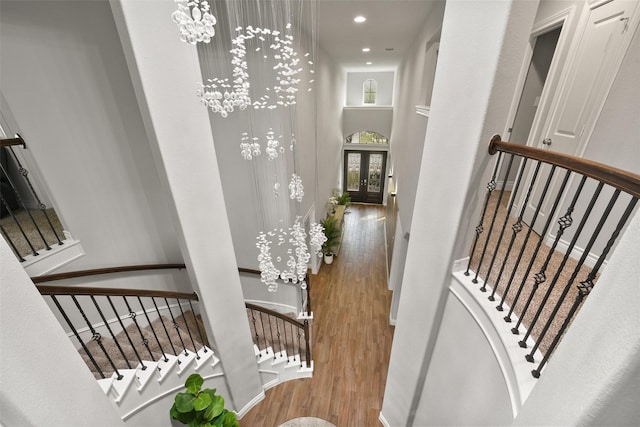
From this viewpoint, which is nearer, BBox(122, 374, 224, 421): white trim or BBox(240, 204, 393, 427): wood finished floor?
BBox(122, 374, 224, 421): white trim

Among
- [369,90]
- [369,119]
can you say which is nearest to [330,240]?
[369,119]

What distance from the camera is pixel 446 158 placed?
1670 mm

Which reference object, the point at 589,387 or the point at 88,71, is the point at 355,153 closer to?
the point at 88,71

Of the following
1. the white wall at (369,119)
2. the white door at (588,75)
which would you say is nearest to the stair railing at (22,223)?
the white door at (588,75)

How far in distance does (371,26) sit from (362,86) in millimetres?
5460

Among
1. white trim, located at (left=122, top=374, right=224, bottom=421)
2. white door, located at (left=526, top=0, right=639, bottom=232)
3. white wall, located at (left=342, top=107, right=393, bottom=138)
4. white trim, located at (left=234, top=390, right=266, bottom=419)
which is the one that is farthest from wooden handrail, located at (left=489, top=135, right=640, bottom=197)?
white wall, located at (left=342, top=107, right=393, bottom=138)

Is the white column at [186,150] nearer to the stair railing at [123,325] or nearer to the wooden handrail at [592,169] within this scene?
the stair railing at [123,325]

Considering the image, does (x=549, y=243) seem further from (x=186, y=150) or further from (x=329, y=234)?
(x=329, y=234)

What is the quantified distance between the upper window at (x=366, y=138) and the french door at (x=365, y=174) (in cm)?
37

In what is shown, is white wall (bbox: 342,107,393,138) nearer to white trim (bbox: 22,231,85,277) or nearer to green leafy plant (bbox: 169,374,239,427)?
white trim (bbox: 22,231,85,277)

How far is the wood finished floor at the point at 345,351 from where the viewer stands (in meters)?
3.22

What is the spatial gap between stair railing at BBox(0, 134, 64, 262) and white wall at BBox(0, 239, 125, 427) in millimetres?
1648

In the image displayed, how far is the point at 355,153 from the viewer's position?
9758 millimetres

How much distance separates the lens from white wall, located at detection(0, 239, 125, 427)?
0.88 meters
